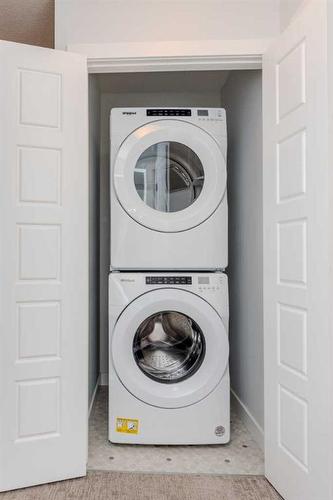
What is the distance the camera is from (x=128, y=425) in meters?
2.11

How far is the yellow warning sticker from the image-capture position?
2.10 meters

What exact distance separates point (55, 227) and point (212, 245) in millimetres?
857

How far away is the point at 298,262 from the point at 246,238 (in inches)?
34.7

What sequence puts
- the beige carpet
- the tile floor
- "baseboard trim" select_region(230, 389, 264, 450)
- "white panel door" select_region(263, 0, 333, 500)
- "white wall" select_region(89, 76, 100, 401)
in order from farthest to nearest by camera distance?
1. "white wall" select_region(89, 76, 100, 401)
2. "baseboard trim" select_region(230, 389, 264, 450)
3. the tile floor
4. the beige carpet
5. "white panel door" select_region(263, 0, 333, 500)

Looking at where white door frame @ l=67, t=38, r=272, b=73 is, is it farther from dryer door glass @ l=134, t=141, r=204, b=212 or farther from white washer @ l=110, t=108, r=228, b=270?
dryer door glass @ l=134, t=141, r=204, b=212

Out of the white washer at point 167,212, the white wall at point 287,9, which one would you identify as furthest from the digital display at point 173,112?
the white wall at point 287,9

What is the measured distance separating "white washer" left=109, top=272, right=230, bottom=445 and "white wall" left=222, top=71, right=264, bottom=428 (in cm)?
20

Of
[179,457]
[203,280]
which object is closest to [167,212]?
[203,280]

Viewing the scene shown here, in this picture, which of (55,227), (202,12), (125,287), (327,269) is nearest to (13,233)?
(55,227)

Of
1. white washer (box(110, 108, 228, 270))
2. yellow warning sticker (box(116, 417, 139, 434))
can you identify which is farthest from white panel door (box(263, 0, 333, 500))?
yellow warning sticker (box(116, 417, 139, 434))

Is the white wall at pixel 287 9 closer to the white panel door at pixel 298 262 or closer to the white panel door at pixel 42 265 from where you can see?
the white panel door at pixel 298 262

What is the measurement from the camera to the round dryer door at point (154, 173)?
7.04 ft

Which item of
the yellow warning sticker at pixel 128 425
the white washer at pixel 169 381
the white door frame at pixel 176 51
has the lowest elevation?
the yellow warning sticker at pixel 128 425

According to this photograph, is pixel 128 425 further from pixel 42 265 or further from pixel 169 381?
pixel 42 265
